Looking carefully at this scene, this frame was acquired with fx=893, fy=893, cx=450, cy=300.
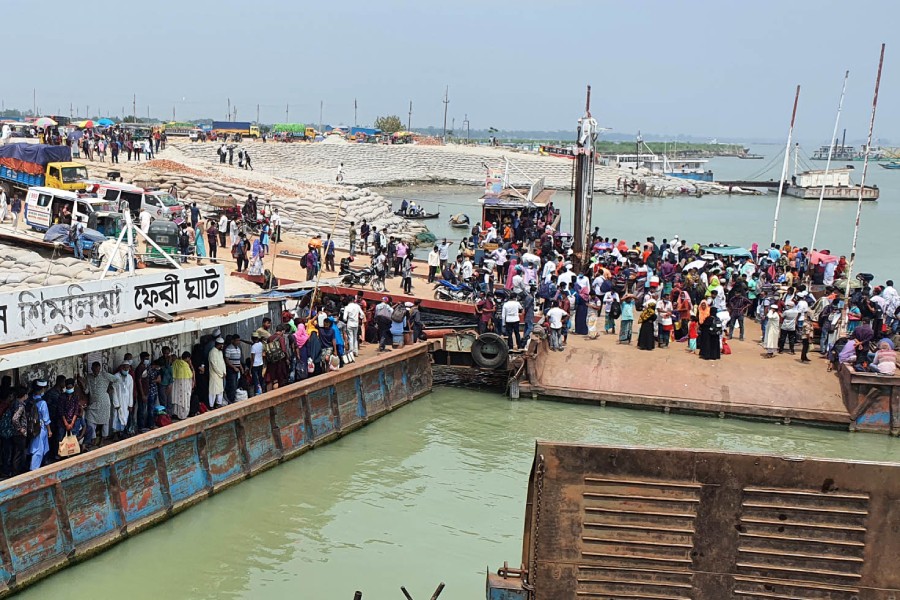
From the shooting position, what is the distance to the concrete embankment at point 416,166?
74.3 m

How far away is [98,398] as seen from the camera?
38.8 ft

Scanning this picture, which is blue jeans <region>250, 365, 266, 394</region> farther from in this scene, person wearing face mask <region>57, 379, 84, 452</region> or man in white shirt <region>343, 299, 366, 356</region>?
person wearing face mask <region>57, 379, 84, 452</region>

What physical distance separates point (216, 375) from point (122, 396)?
165 cm

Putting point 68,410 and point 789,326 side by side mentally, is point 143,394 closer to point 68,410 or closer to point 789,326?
point 68,410

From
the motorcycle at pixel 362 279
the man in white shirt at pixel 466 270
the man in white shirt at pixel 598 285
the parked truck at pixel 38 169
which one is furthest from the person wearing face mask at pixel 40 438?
the parked truck at pixel 38 169

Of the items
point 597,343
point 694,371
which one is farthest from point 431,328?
point 694,371

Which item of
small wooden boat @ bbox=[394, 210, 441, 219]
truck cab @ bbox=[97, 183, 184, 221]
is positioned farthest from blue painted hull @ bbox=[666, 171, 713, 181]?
truck cab @ bbox=[97, 183, 184, 221]

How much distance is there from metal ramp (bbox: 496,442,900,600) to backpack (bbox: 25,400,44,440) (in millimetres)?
6557

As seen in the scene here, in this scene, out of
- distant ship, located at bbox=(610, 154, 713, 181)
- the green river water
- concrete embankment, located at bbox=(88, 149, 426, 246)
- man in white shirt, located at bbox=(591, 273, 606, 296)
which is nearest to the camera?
the green river water

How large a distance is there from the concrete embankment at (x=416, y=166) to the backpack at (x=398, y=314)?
173ft

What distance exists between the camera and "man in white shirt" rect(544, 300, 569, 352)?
704 inches

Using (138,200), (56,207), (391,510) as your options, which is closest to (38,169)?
(138,200)

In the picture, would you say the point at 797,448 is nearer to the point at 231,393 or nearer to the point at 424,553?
the point at 424,553

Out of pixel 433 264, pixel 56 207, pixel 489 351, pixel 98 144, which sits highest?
pixel 98 144
